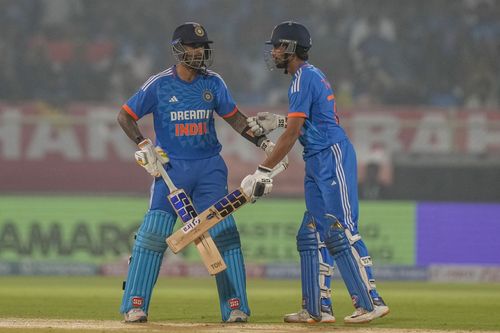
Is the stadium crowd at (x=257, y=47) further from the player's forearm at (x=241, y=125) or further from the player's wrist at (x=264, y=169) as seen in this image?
the player's wrist at (x=264, y=169)

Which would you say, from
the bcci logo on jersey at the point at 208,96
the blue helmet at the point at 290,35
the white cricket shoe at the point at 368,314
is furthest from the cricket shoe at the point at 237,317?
the blue helmet at the point at 290,35

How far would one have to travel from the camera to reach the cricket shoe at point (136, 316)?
725cm

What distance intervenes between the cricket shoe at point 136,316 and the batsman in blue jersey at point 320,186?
104cm

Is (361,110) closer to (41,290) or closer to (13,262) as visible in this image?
(13,262)

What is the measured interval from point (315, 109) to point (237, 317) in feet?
5.17

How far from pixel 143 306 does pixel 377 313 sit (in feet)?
5.36

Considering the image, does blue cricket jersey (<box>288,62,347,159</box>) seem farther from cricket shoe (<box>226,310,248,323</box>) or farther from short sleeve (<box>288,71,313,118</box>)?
cricket shoe (<box>226,310,248,323</box>)

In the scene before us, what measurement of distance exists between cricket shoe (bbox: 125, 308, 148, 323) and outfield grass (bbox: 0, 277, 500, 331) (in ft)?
1.16

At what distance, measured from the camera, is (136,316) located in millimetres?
7258

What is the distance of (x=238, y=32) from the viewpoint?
22.0 metres

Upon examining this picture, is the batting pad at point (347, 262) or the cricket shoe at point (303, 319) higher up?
the batting pad at point (347, 262)

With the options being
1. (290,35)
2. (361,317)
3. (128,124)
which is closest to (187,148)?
(128,124)

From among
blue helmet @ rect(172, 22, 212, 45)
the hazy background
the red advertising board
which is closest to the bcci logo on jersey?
blue helmet @ rect(172, 22, 212, 45)

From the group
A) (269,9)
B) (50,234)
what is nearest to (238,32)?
(269,9)
